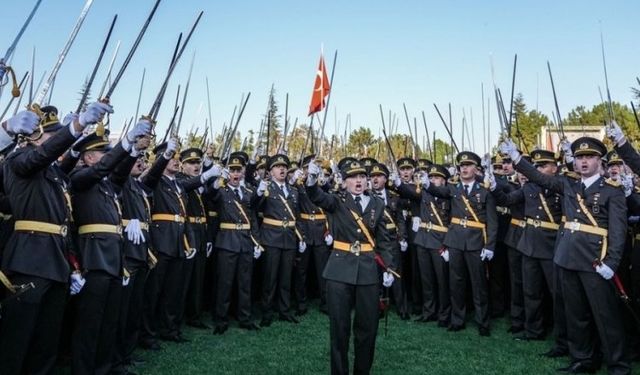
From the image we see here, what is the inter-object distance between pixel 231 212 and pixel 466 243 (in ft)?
12.3

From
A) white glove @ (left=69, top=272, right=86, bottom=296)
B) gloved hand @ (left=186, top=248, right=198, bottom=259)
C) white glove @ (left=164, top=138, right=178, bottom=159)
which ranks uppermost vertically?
white glove @ (left=164, top=138, right=178, bottom=159)

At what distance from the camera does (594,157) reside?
6352 mm

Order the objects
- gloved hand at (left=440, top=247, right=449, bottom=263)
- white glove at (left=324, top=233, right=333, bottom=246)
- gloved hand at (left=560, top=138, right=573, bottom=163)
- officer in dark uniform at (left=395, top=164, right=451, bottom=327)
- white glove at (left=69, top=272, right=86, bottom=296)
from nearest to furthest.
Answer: white glove at (left=69, top=272, right=86, bottom=296) → gloved hand at (left=560, top=138, right=573, bottom=163) → gloved hand at (left=440, top=247, right=449, bottom=263) → officer in dark uniform at (left=395, top=164, right=451, bottom=327) → white glove at (left=324, top=233, right=333, bottom=246)

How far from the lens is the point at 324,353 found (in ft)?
22.6

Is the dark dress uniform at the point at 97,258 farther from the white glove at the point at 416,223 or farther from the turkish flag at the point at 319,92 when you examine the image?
the white glove at the point at 416,223

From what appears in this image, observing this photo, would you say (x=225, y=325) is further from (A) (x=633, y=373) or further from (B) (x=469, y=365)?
(A) (x=633, y=373)

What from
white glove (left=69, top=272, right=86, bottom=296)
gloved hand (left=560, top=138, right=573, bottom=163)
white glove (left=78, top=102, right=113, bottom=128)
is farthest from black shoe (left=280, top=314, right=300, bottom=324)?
white glove (left=78, top=102, right=113, bottom=128)

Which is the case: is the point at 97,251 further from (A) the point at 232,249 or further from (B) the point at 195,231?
(A) the point at 232,249

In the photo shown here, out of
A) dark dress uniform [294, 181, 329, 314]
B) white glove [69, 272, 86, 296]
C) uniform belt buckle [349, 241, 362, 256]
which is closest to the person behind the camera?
white glove [69, 272, 86, 296]

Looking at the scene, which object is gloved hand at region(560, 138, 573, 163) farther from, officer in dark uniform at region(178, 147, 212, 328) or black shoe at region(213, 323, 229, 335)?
black shoe at region(213, 323, 229, 335)

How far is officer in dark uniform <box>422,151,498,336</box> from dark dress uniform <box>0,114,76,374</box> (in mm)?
5797

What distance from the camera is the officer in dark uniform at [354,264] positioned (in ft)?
18.1

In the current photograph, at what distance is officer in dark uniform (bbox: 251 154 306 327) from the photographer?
345 inches

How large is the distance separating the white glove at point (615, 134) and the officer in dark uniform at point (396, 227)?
12.2 ft
